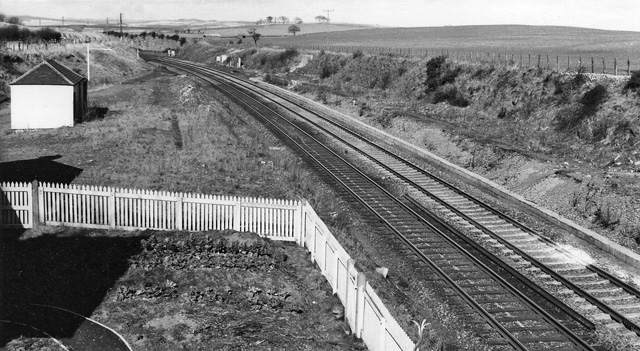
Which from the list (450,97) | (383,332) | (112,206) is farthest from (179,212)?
(450,97)

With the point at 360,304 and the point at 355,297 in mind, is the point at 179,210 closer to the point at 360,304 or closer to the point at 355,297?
the point at 355,297

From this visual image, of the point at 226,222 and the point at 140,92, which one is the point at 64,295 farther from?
the point at 140,92

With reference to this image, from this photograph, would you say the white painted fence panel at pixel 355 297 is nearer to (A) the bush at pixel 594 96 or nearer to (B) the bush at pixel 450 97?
(A) the bush at pixel 594 96

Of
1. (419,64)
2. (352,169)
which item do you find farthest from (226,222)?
(419,64)

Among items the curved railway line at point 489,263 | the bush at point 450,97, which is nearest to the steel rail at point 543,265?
the curved railway line at point 489,263

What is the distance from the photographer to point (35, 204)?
675 inches

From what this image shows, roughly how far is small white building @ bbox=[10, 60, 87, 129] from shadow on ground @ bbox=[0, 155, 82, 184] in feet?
30.2

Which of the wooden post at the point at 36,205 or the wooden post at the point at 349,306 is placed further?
the wooden post at the point at 36,205

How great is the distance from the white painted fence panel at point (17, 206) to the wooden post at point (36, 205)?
0.15 ft

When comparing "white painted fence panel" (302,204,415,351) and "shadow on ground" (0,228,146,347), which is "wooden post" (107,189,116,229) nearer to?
"shadow on ground" (0,228,146,347)

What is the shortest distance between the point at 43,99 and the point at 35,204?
1891 cm

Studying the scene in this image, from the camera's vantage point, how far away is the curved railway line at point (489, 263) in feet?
44.9

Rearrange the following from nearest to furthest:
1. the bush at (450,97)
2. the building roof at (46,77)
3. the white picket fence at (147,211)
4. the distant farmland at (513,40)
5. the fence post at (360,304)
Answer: the fence post at (360,304) < the white picket fence at (147,211) < the building roof at (46,77) < the bush at (450,97) < the distant farmland at (513,40)

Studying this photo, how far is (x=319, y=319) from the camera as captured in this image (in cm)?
1315
